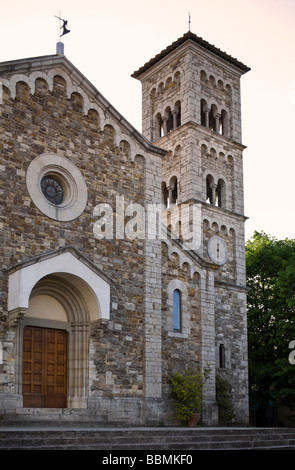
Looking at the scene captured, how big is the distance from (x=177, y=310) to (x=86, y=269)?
181 inches

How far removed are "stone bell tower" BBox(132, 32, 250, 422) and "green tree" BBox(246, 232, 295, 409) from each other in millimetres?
4055

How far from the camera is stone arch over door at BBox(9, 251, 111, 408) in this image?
18453 millimetres

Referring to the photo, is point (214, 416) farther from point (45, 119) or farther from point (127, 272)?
point (45, 119)

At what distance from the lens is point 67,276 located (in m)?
18.8

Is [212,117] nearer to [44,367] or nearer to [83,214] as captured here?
[83,214]

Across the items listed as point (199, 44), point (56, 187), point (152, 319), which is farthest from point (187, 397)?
point (199, 44)

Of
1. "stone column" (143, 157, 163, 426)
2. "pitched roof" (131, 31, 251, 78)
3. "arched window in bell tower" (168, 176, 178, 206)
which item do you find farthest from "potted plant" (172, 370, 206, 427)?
"pitched roof" (131, 31, 251, 78)

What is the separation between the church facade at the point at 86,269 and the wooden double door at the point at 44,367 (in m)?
0.03

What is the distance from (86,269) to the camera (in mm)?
18859

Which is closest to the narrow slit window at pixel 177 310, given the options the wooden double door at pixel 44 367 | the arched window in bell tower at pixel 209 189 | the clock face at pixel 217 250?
the wooden double door at pixel 44 367

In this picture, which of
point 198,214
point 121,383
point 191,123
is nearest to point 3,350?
point 121,383

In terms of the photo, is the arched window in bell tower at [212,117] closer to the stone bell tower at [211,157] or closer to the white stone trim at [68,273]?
the stone bell tower at [211,157]

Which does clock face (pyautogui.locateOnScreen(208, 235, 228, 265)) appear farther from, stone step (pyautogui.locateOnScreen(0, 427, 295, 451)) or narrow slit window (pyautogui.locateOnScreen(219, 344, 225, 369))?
stone step (pyautogui.locateOnScreen(0, 427, 295, 451))

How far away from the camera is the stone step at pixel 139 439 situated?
12.7 m
